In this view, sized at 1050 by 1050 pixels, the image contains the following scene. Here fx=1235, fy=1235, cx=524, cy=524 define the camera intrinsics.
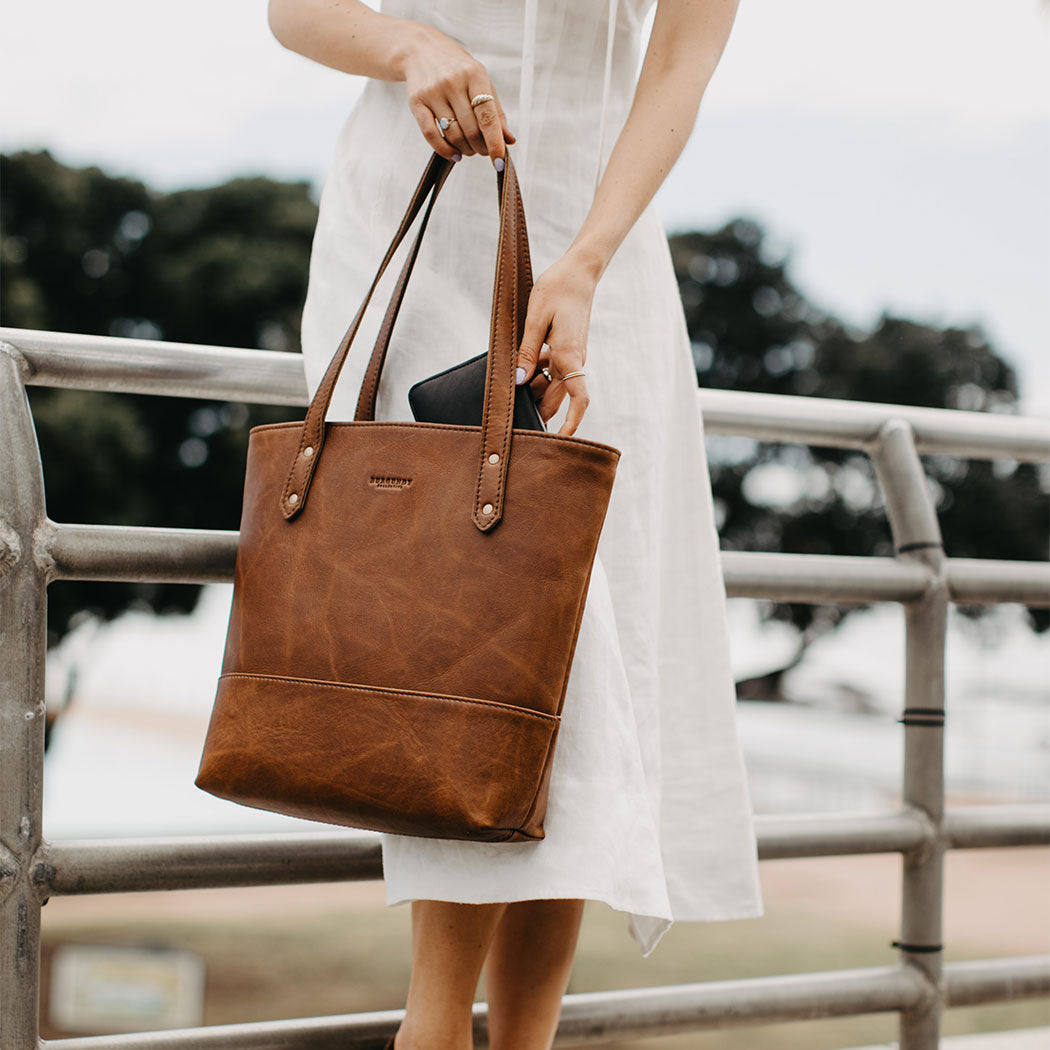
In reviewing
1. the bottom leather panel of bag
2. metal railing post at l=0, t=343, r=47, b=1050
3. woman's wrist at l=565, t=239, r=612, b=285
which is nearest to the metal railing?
metal railing post at l=0, t=343, r=47, b=1050

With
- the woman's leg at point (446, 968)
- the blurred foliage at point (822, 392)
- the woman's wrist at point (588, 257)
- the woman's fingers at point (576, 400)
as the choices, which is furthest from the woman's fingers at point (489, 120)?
the blurred foliage at point (822, 392)

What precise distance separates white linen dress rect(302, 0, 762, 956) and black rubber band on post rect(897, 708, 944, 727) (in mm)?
460

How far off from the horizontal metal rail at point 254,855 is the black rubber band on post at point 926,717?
0.15 meters

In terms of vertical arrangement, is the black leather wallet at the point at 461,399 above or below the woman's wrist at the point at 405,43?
below

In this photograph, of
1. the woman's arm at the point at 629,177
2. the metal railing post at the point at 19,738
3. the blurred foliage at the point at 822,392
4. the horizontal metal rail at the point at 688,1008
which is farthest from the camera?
the blurred foliage at the point at 822,392

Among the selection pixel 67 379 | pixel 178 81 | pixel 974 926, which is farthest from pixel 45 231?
pixel 67 379

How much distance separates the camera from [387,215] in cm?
124

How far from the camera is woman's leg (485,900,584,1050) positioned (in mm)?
1253

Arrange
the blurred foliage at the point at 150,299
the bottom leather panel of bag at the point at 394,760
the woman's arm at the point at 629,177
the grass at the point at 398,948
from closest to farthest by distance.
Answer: the bottom leather panel of bag at the point at 394,760, the woman's arm at the point at 629,177, the grass at the point at 398,948, the blurred foliage at the point at 150,299

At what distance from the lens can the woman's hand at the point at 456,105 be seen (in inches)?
42.9

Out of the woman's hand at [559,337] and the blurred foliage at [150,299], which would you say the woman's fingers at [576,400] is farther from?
the blurred foliage at [150,299]

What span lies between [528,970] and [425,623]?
1.52 feet

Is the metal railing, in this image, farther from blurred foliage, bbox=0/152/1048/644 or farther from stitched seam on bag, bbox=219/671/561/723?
blurred foliage, bbox=0/152/1048/644

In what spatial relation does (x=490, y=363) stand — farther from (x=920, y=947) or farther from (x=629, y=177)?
(x=920, y=947)
